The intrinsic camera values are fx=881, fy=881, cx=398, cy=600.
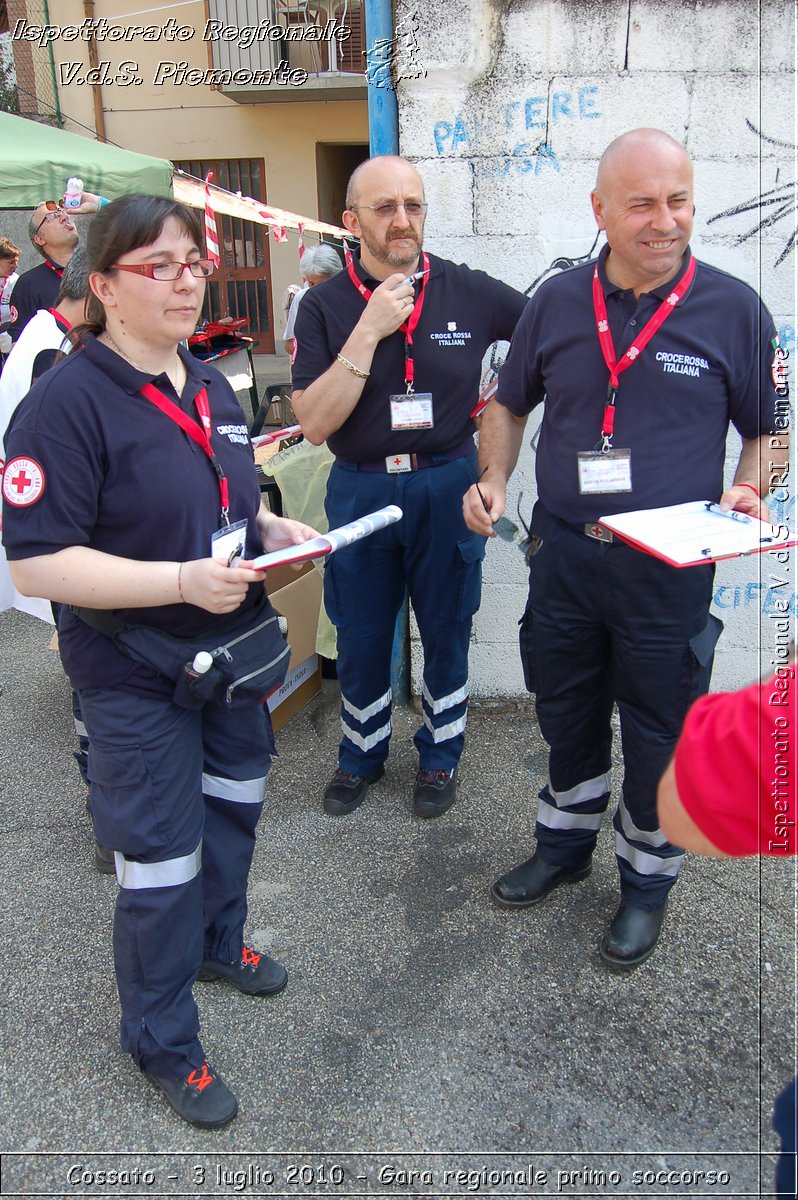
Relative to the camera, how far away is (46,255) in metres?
5.12

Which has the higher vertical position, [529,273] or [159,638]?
[529,273]

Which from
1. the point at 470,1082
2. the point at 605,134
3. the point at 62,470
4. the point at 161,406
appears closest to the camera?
the point at 62,470

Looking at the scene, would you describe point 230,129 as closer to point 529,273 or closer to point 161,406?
point 529,273

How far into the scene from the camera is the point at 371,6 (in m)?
3.28

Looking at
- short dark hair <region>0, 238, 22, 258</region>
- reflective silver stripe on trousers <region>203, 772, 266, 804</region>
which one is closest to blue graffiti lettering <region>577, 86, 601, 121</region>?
reflective silver stripe on trousers <region>203, 772, 266, 804</region>

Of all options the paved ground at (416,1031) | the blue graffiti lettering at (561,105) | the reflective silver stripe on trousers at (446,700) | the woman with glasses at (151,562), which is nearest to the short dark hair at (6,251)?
the blue graffiti lettering at (561,105)

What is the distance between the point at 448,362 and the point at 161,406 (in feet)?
4.35

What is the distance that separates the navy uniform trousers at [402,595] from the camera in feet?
9.85

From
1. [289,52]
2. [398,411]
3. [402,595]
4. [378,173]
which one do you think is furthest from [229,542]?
[289,52]

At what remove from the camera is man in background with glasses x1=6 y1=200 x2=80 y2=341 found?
4.88m

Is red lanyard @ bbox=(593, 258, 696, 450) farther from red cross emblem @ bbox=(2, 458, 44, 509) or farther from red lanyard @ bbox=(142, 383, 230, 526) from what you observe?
red cross emblem @ bbox=(2, 458, 44, 509)

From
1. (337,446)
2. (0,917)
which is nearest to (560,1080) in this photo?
(0,917)

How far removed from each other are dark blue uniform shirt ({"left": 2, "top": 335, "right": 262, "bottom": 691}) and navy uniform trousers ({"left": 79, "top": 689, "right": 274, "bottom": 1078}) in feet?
0.33

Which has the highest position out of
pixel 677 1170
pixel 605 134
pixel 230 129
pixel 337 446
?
pixel 230 129
